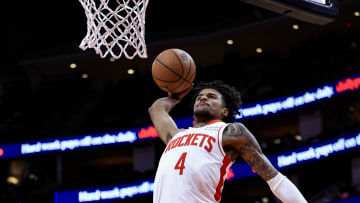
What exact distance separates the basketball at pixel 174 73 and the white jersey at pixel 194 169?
18.2 inches

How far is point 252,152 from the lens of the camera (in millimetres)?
3697

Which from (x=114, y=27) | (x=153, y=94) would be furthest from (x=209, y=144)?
(x=153, y=94)

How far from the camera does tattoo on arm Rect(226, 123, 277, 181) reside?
3627 mm

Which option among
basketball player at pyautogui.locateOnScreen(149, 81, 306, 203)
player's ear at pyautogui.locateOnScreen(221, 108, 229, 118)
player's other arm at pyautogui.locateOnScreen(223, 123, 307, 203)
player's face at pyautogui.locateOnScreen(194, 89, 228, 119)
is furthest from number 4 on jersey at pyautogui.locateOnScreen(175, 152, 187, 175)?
player's ear at pyautogui.locateOnScreen(221, 108, 229, 118)

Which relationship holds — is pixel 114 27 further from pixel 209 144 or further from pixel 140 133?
pixel 140 133

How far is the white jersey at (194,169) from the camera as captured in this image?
11.8ft

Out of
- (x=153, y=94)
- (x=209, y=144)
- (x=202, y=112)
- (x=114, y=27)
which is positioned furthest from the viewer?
(x=153, y=94)

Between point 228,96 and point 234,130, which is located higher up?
point 228,96

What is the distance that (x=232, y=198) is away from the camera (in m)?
17.3

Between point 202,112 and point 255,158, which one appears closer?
point 255,158

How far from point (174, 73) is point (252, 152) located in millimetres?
797

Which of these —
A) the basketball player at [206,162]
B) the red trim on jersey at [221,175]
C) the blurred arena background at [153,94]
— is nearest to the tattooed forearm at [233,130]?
the basketball player at [206,162]

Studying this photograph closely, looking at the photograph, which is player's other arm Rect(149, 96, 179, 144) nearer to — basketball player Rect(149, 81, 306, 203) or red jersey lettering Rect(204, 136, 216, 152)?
basketball player Rect(149, 81, 306, 203)

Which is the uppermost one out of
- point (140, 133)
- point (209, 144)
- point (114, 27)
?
point (140, 133)
